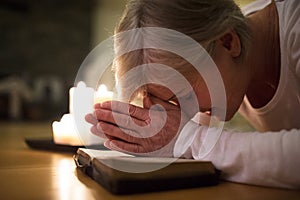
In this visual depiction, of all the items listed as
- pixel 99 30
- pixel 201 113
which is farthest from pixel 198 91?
pixel 99 30

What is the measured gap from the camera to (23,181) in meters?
→ 0.48

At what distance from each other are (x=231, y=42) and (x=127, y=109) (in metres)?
0.23

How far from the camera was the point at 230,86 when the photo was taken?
2.38 ft

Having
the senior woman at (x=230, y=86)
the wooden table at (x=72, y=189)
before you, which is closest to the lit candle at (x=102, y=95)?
the senior woman at (x=230, y=86)

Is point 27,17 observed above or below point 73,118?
above

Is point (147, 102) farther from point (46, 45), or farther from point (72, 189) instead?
point (46, 45)

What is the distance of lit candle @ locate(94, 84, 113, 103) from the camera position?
78 centimetres

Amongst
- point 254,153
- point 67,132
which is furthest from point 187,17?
point 67,132

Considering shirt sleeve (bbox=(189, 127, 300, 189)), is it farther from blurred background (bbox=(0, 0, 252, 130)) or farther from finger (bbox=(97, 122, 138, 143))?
blurred background (bbox=(0, 0, 252, 130))

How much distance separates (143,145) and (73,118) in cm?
29

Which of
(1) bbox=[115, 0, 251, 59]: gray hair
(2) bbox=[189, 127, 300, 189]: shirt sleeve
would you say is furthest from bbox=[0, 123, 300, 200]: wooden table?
(1) bbox=[115, 0, 251, 59]: gray hair

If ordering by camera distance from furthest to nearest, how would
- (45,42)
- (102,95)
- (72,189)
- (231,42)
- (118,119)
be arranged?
1. (45,42)
2. (102,95)
3. (231,42)
4. (118,119)
5. (72,189)

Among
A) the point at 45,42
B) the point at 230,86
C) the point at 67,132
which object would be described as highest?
the point at 45,42

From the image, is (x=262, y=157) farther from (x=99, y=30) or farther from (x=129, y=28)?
(x=99, y=30)
